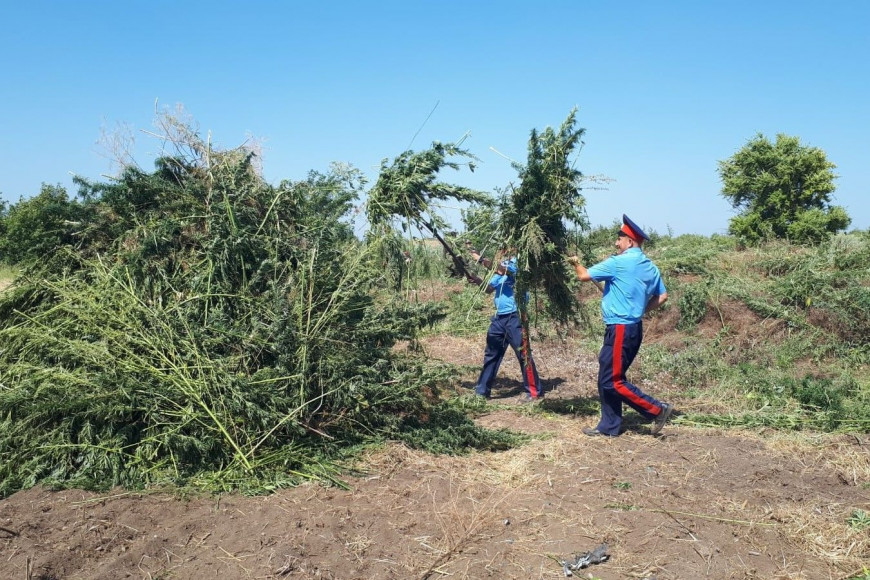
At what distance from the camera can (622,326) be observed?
5.95 metres

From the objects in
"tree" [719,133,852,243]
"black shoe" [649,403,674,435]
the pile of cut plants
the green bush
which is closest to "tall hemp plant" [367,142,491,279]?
the pile of cut plants

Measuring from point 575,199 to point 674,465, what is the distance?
255 cm

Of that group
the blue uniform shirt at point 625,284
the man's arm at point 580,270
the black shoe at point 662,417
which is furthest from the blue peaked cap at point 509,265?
the black shoe at point 662,417

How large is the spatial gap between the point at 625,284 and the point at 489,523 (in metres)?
2.75

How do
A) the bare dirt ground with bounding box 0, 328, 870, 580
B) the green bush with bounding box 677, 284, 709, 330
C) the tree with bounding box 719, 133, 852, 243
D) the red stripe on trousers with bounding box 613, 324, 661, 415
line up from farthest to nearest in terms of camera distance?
the tree with bounding box 719, 133, 852, 243 → the green bush with bounding box 677, 284, 709, 330 → the red stripe on trousers with bounding box 613, 324, 661, 415 → the bare dirt ground with bounding box 0, 328, 870, 580

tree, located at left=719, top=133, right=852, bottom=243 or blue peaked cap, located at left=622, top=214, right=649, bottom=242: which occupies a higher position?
tree, located at left=719, top=133, right=852, bottom=243

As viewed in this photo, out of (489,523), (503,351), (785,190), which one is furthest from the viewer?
(785,190)

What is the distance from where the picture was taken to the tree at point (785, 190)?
20078 millimetres

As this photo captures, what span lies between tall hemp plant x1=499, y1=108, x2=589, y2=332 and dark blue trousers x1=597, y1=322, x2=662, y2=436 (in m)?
0.90

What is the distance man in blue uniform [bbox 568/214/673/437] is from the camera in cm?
595

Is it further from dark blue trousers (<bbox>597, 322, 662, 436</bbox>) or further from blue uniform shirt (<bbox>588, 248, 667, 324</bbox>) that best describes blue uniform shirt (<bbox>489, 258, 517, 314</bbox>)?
dark blue trousers (<bbox>597, 322, 662, 436</bbox>)

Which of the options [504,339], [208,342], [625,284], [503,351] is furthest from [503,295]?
[208,342]

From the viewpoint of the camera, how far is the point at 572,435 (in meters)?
6.16

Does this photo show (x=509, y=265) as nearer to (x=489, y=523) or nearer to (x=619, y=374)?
(x=619, y=374)
